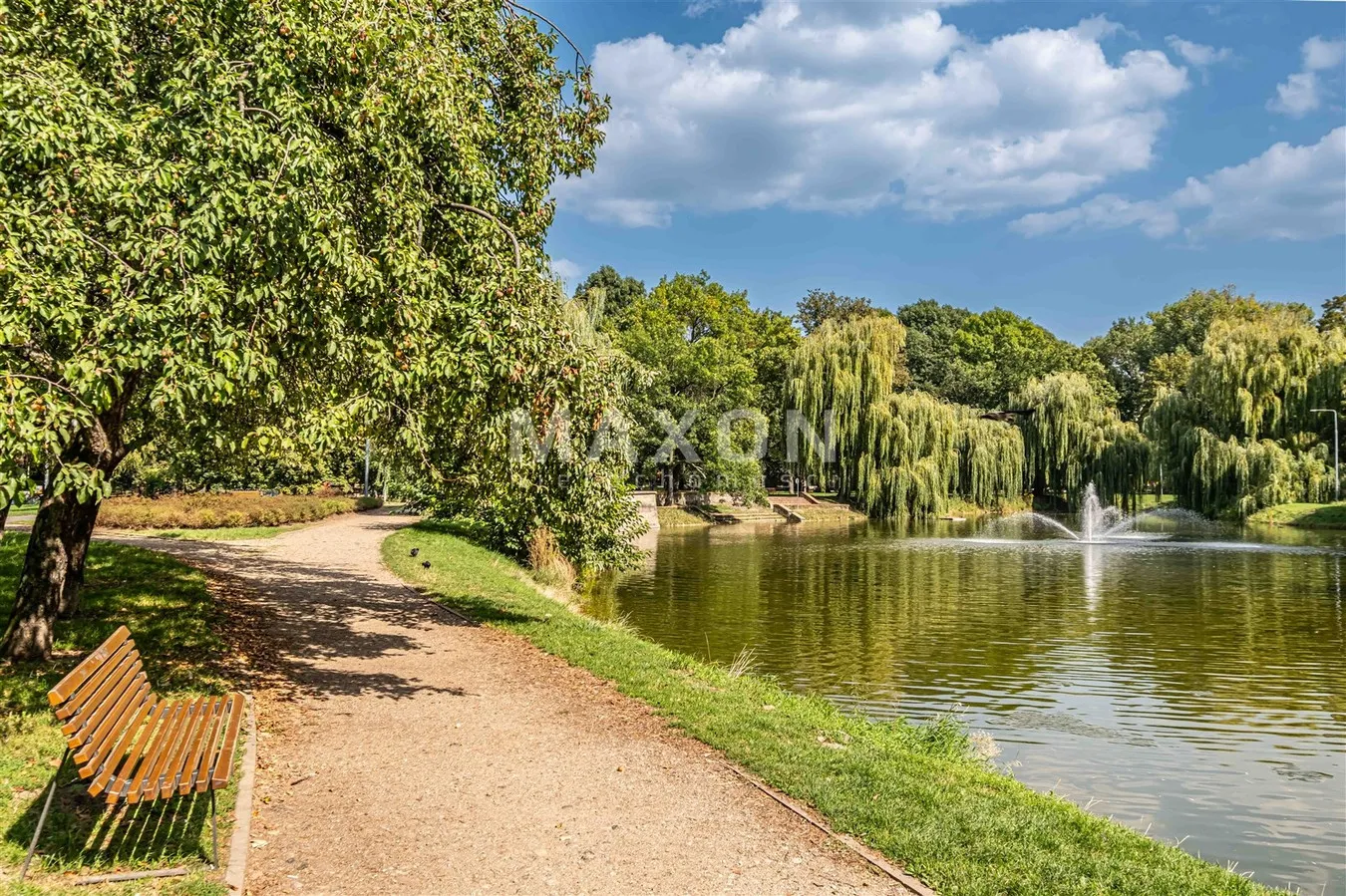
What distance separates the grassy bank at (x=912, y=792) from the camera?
16.6ft

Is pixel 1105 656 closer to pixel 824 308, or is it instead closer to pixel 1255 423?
pixel 1255 423

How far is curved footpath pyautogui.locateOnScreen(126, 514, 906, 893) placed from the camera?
4.82m

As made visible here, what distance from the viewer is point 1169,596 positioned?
19609 mm

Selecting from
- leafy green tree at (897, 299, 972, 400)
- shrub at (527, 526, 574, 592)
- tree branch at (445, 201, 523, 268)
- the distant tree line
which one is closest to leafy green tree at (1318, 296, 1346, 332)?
the distant tree line

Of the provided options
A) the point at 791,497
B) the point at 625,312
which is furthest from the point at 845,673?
the point at 625,312

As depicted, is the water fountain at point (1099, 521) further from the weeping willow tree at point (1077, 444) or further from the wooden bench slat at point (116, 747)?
the wooden bench slat at point (116, 747)

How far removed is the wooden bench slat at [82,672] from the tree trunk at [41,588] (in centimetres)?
288

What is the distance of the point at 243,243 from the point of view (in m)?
5.79

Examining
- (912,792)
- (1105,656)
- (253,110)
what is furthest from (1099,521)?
(253,110)

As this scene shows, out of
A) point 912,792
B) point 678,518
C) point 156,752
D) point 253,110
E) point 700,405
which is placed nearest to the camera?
point 156,752

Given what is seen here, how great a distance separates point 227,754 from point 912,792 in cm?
435

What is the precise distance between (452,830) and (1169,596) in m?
18.9

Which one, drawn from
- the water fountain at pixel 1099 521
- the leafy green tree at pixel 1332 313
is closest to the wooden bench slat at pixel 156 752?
the water fountain at pixel 1099 521

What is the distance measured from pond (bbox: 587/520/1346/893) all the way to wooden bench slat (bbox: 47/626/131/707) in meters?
7.80
